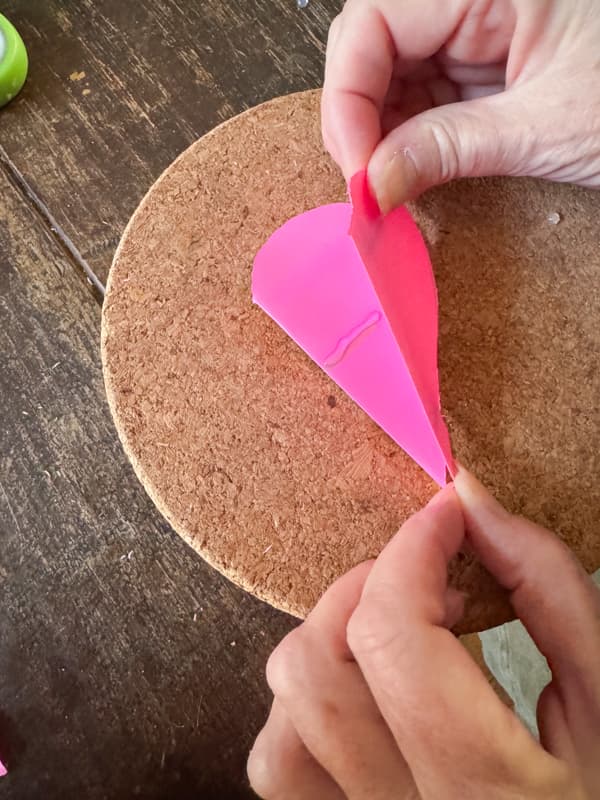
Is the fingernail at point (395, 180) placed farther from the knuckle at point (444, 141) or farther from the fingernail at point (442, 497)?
the fingernail at point (442, 497)

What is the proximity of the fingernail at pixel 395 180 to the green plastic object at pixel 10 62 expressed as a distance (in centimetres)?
66

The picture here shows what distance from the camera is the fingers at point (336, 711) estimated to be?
0.44m

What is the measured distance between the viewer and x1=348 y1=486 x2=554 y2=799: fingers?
0.39 m

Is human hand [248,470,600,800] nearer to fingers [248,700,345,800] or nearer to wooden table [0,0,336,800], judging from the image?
fingers [248,700,345,800]

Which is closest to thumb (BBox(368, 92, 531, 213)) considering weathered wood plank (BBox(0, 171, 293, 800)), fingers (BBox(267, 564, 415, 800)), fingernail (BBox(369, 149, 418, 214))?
fingernail (BBox(369, 149, 418, 214))

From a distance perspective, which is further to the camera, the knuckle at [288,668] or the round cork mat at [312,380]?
the round cork mat at [312,380]

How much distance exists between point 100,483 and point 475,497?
0.56m

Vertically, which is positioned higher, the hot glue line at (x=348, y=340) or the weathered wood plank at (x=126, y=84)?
the weathered wood plank at (x=126, y=84)

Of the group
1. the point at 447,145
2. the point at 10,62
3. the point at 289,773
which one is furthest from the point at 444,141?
the point at 10,62

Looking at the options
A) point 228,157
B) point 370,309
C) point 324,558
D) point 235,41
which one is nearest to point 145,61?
point 235,41

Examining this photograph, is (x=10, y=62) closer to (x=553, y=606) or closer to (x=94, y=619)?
(x=94, y=619)

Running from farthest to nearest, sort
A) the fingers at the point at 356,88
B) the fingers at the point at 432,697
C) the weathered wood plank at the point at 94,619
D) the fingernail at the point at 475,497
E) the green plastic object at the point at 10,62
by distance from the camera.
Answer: the green plastic object at the point at 10,62 → the weathered wood plank at the point at 94,619 → the fingers at the point at 356,88 → the fingernail at the point at 475,497 → the fingers at the point at 432,697

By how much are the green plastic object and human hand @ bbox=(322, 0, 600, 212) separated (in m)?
0.53

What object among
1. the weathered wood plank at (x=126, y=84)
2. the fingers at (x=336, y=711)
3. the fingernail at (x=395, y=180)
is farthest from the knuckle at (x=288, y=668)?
the weathered wood plank at (x=126, y=84)
